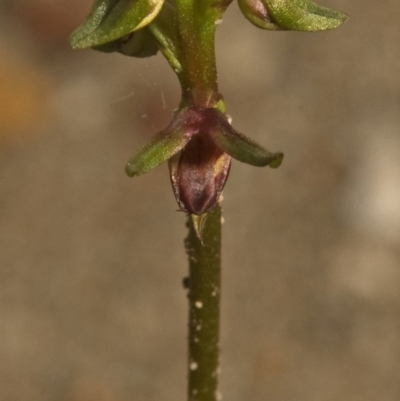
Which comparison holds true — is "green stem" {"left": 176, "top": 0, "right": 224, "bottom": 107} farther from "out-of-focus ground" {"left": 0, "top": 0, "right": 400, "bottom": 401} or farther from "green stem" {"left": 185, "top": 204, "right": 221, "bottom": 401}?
"out-of-focus ground" {"left": 0, "top": 0, "right": 400, "bottom": 401}

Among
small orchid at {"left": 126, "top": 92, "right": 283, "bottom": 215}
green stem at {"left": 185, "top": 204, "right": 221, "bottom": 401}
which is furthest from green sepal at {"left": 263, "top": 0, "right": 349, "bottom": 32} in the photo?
green stem at {"left": 185, "top": 204, "right": 221, "bottom": 401}

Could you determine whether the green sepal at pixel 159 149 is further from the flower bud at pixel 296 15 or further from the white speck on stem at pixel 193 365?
the white speck on stem at pixel 193 365

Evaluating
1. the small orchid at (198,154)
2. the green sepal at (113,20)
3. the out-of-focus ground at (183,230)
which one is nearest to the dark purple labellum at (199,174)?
the small orchid at (198,154)

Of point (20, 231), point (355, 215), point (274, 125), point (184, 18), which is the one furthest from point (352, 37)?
point (184, 18)

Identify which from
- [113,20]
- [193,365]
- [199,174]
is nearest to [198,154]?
[199,174]

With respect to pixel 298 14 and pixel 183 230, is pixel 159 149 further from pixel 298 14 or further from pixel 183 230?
pixel 183 230

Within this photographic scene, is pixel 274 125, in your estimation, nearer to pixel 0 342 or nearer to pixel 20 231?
pixel 20 231
